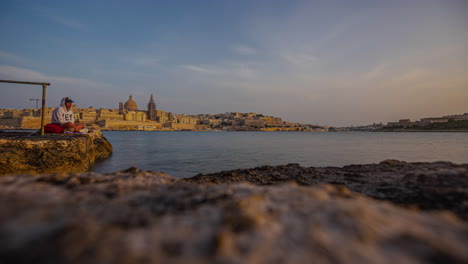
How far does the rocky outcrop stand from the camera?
1830 millimetres

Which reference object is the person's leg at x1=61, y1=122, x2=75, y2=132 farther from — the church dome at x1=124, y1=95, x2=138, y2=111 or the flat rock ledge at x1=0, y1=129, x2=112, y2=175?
the church dome at x1=124, y1=95, x2=138, y2=111

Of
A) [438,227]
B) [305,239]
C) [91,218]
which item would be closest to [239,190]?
[305,239]

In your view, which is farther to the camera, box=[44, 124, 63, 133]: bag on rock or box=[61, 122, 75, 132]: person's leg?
box=[61, 122, 75, 132]: person's leg

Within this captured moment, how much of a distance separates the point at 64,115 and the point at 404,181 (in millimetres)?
11785

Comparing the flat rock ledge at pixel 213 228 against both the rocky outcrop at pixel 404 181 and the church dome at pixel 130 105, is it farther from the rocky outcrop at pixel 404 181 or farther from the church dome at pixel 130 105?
the church dome at pixel 130 105

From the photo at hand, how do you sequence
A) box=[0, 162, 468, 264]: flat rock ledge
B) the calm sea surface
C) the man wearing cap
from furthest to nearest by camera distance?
the calm sea surface < the man wearing cap < box=[0, 162, 468, 264]: flat rock ledge

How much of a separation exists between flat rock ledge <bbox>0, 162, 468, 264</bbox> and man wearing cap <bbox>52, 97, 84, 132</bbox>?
9.56 metres

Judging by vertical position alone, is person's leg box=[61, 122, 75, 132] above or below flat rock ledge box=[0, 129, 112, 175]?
above

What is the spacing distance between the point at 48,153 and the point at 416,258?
771cm

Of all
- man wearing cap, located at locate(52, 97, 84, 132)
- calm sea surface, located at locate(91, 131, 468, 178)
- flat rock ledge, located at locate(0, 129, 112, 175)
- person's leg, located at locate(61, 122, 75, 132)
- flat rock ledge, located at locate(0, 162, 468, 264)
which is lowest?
calm sea surface, located at locate(91, 131, 468, 178)

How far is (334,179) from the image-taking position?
3.43 m

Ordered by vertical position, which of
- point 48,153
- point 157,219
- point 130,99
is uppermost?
point 130,99

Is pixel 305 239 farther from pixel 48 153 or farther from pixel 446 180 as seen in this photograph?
pixel 48 153

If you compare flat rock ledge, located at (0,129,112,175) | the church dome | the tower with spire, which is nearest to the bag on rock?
flat rock ledge, located at (0,129,112,175)
